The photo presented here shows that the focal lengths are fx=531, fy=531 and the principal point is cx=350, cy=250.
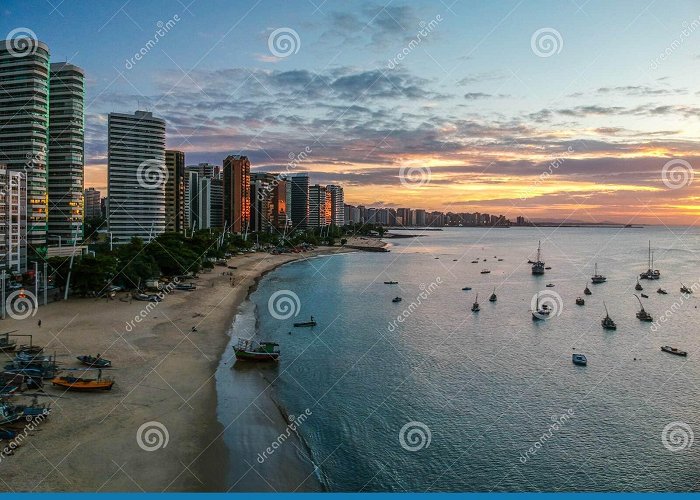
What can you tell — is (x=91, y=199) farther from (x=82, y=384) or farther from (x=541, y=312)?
(x=82, y=384)

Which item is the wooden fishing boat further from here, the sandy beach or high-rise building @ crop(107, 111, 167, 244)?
high-rise building @ crop(107, 111, 167, 244)

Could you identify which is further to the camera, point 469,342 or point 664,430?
point 469,342

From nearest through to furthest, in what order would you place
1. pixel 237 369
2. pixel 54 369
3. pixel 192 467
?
pixel 192 467 < pixel 54 369 < pixel 237 369

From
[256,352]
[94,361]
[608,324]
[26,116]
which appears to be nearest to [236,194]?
[26,116]

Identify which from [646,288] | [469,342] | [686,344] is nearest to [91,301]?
[469,342]

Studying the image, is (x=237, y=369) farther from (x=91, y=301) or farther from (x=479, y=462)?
(x=91, y=301)

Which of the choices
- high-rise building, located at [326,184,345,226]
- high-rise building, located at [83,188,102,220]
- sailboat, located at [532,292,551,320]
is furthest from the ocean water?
high-rise building, located at [326,184,345,226]
